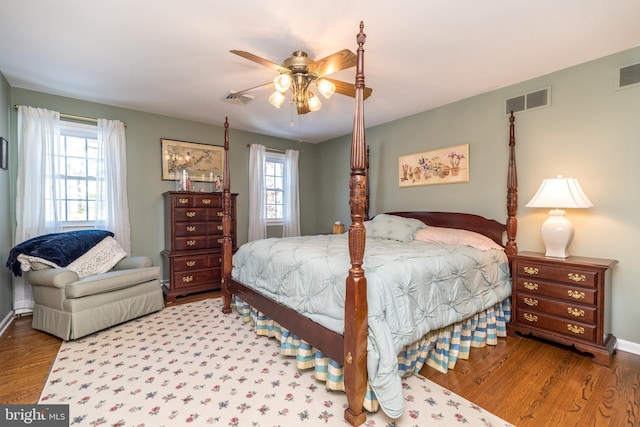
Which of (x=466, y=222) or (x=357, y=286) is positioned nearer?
(x=357, y=286)

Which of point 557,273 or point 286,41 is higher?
point 286,41

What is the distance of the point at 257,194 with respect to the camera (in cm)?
498

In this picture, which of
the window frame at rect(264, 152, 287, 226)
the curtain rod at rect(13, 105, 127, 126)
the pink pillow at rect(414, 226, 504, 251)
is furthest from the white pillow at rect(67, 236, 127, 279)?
the pink pillow at rect(414, 226, 504, 251)

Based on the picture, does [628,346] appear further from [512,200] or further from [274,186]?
[274,186]

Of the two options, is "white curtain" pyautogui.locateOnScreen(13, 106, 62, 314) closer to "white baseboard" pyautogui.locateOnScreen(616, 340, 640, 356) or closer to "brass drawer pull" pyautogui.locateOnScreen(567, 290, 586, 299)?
"brass drawer pull" pyautogui.locateOnScreen(567, 290, 586, 299)

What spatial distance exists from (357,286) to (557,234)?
2080mm

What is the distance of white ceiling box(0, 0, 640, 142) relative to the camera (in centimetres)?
193

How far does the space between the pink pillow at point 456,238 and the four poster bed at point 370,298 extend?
0.05 ft

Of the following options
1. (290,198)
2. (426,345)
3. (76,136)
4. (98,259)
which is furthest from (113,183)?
(426,345)

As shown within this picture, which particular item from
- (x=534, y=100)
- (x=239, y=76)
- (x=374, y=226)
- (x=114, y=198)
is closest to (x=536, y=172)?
(x=534, y=100)

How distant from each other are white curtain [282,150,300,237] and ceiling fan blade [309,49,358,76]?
10.2 ft

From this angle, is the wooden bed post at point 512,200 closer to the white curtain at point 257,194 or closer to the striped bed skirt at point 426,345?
the striped bed skirt at point 426,345

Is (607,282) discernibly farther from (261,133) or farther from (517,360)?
(261,133)

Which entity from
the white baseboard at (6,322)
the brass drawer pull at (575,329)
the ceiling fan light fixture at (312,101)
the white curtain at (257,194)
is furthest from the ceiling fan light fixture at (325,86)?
the white baseboard at (6,322)
